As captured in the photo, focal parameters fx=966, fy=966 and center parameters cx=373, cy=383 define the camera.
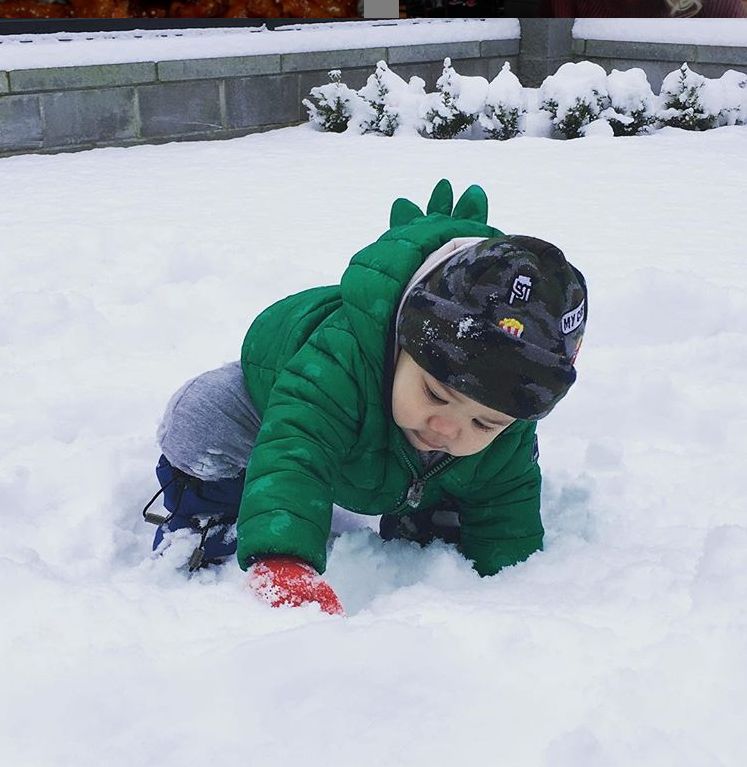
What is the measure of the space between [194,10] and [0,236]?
398 centimetres

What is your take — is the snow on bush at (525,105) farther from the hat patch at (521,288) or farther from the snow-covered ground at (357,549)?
the hat patch at (521,288)

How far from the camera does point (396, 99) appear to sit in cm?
667

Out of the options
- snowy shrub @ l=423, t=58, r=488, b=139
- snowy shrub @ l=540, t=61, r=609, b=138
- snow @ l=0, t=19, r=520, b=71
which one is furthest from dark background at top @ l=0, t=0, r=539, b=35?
snowy shrub @ l=540, t=61, r=609, b=138

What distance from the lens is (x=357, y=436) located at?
5.68ft

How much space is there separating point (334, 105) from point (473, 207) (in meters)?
5.07

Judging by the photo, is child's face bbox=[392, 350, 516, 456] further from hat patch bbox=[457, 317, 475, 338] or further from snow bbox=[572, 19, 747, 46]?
snow bbox=[572, 19, 747, 46]

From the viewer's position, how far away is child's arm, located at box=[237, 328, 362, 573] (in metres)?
1.54

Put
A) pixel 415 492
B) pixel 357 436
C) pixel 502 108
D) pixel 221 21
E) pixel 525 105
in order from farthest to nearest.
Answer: pixel 221 21
pixel 525 105
pixel 502 108
pixel 415 492
pixel 357 436

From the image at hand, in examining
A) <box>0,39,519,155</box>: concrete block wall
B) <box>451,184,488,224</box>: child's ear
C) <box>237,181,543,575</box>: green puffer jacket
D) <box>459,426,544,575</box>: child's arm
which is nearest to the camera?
<box>237,181,543,575</box>: green puffer jacket

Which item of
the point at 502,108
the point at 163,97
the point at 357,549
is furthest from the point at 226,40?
the point at 357,549

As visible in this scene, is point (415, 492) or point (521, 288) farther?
point (415, 492)

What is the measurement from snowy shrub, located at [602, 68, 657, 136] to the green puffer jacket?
5.25m

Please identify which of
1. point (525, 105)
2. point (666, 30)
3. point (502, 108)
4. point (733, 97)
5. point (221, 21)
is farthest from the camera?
point (666, 30)

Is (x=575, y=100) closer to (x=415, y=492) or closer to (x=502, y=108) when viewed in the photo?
(x=502, y=108)
